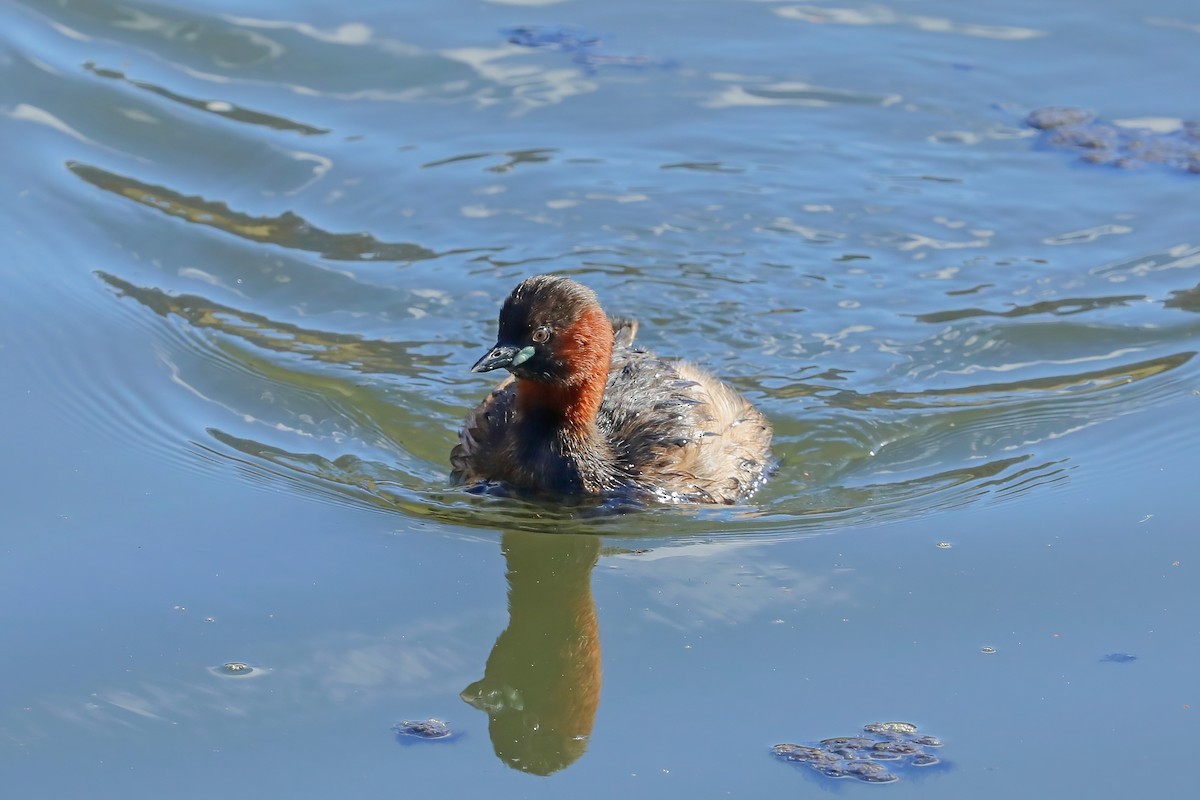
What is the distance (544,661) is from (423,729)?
81cm

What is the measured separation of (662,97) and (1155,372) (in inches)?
199

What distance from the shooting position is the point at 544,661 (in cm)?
657

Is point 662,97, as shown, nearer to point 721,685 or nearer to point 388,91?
point 388,91

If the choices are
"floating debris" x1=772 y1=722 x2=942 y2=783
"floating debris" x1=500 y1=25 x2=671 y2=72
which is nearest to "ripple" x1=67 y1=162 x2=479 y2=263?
"floating debris" x1=500 y1=25 x2=671 y2=72

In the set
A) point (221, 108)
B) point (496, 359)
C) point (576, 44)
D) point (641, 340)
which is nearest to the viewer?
point (496, 359)

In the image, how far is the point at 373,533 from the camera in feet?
24.7

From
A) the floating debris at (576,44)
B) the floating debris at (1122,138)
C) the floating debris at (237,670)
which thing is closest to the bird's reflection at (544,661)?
the floating debris at (237,670)

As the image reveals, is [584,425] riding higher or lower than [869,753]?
higher

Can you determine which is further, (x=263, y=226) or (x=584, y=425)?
(x=263, y=226)

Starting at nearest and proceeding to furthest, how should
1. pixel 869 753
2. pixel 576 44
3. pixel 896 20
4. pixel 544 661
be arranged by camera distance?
1. pixel 869 753
2. pixel 544 661
3. pixel 576 44
4. pixel 896 20

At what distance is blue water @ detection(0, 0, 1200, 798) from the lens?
235 inches

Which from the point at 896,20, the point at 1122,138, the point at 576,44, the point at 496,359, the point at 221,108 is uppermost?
the point at 896,20

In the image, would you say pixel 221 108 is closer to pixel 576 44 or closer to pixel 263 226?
pixel 263 226

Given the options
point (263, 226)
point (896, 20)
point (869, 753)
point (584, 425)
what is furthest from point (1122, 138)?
point (869, 753)
